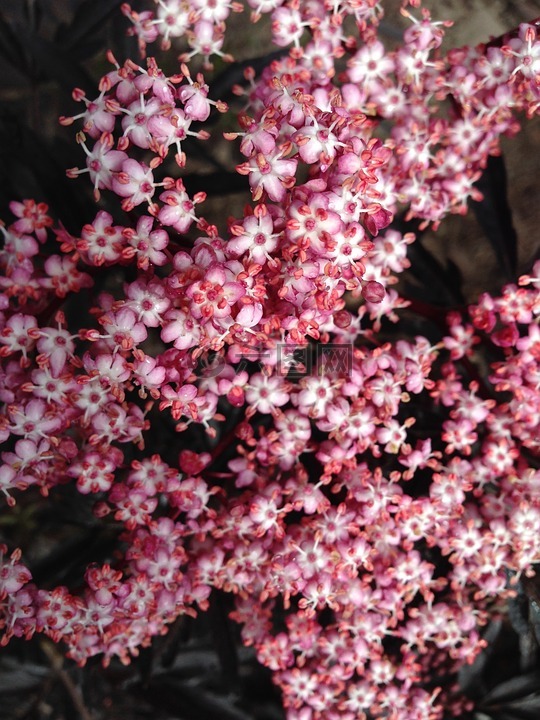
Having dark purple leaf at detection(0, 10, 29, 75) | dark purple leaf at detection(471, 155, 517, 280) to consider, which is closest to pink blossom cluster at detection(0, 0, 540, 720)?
dark purple leaf at detection(471, 155, 517, 280)

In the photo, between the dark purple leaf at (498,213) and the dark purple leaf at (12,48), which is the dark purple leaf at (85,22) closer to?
the dark purple leaf at (12,48)

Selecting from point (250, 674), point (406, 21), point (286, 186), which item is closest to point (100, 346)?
point (286, 186)

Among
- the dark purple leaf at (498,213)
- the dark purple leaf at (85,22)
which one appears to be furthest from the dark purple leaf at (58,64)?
the dark purple leaf at (498,213)

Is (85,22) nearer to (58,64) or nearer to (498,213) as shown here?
(58,64)

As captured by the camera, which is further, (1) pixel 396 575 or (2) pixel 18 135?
(2) pixel 18 135

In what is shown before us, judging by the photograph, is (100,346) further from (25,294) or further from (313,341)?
(313,341)

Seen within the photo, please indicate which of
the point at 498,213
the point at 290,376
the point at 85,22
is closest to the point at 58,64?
the point at 85,22

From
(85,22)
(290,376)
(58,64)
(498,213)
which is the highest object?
(85,22)

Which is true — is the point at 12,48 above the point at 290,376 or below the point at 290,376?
above

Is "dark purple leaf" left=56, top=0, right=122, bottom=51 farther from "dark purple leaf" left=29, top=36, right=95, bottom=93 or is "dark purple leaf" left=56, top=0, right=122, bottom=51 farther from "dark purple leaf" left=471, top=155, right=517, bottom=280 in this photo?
"dark purple leaf" left=471, top=155, right=517, bottom=280
